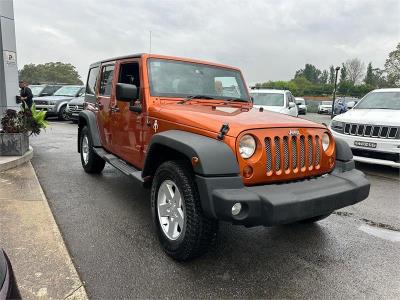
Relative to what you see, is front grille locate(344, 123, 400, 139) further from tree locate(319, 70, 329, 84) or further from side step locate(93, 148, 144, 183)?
tree locate(319, 70, 329, 84)

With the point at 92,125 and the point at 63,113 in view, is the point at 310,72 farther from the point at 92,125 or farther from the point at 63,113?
the point at 92,125

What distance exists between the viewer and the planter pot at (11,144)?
679 centimetres

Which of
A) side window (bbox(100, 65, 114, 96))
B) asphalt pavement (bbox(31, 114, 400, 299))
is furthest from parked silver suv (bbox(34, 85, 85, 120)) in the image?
asphalt pavement (bbox(31, 114, 400, 299))

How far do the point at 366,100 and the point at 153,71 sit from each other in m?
5.99

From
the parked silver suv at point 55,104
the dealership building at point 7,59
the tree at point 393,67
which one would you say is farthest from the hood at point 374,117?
the tree at point 393,67

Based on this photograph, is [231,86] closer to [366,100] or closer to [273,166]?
[273,166]

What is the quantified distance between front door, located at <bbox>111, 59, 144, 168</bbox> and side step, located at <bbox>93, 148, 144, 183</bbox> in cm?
6

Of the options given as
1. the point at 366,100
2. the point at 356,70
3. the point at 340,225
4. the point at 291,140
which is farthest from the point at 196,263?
the point at 356,70

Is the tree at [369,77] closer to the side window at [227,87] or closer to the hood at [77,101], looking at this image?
the hood at [77,101]

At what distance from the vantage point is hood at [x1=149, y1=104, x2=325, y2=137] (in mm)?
3023

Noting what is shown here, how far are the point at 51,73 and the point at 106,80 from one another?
200ft

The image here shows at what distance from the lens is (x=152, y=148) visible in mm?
3459

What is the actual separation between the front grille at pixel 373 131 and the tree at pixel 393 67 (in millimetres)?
40758

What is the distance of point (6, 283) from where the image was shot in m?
1.54
